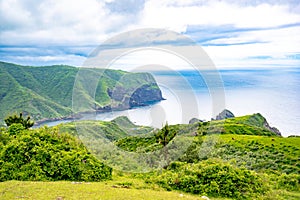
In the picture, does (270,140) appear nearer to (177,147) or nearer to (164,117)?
(177,147)

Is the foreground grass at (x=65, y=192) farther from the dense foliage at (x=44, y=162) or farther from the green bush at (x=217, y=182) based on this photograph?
the green bush at (x=217, y=182)

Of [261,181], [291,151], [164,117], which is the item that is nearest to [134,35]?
[164,117]

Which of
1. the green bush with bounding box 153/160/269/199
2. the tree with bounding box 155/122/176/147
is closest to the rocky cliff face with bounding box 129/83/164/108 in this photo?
the tree with bounding box 155/122/176/147

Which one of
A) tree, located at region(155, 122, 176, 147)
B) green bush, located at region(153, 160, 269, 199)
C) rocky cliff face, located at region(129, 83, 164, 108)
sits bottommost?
green bush, located at region(153, 160, 269, 199)

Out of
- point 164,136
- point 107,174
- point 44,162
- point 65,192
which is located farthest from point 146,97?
point 65,192

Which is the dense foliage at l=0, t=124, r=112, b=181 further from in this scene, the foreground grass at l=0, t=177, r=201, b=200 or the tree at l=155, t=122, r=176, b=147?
the tree at l=155, t=122, r=176, b=147

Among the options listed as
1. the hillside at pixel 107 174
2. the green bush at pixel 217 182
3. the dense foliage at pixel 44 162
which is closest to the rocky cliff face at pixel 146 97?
the hillside at pixel 107 174

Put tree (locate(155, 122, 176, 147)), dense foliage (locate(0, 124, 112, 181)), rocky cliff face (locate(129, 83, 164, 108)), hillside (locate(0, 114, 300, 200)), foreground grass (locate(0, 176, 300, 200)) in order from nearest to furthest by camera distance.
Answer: foreground grass (locate(0, 176, 300, 200))
hillside (locate(0, 114, 300, 200))
dense foliage (locate(0, 124, 112, 181))
tree (locate(155, 122, 176, 147))
rocky cliff face (locate(129, 83, 164, 108))

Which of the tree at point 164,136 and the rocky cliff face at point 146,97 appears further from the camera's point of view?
the rocky cliff face at point 146,97
